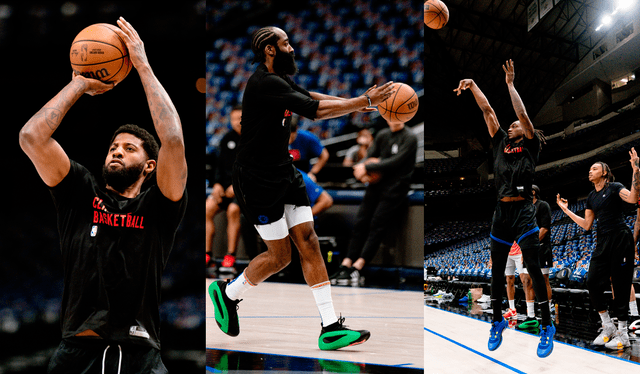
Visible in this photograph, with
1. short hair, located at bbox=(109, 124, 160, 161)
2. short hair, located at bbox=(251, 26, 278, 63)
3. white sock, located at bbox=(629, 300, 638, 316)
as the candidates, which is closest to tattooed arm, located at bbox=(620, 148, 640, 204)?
white sock, located at bbox=(629, 300, 638, 316)

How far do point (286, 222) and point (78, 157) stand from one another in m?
1.13

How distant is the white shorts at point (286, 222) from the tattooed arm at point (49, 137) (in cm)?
118

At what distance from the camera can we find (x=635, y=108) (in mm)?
2092

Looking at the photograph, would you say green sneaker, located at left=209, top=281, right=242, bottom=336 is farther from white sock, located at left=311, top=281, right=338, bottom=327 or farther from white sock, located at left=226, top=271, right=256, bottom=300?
white sock, located at left=311, top=281, right=338, bottom=327

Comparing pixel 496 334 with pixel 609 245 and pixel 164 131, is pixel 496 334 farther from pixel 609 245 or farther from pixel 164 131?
pixel 164 131

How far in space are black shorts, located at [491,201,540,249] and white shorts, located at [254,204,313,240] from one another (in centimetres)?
87

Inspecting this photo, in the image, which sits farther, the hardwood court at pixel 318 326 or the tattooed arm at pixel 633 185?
the hardwood court at pixel 318 326

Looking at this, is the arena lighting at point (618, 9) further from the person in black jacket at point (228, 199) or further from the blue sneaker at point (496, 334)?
the person in black jacket at point (228, 199)

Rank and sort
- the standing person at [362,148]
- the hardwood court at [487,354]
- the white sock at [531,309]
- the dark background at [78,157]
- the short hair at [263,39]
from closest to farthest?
the dark background at [78,157], the hardwood court at [487,354], the white sock at [531,309], the short hair at [263,39], the standing person at [362,148]

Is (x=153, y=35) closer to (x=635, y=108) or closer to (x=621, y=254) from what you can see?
(x=635, y=108)

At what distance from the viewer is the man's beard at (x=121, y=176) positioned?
1416 mm

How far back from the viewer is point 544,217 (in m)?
2.11

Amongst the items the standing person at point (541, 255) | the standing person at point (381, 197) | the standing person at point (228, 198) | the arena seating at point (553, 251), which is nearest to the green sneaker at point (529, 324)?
the standing person at point (541, 255)

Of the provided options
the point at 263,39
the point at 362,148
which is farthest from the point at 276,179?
the point at 362,148
